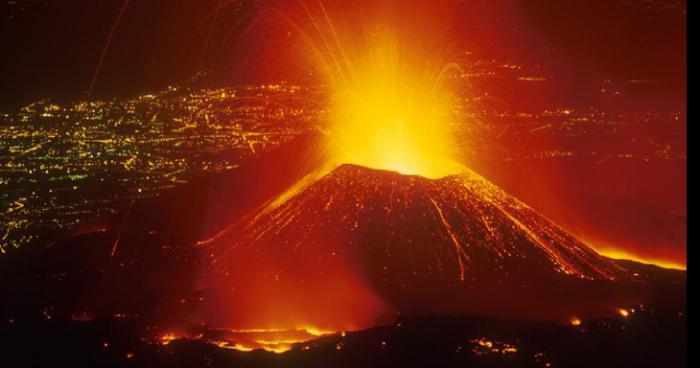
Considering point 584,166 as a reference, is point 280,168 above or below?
below

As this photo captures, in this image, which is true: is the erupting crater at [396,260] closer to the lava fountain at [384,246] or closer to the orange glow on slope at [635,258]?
the lava fountain at [384,246]

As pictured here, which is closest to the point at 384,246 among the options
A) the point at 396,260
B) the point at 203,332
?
the point at 396,260

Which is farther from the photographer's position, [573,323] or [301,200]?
[301,200]

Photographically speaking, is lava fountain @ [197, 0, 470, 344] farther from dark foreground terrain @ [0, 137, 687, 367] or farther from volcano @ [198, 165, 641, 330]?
dark foreground terrain @ [0, 137, 687, 367]

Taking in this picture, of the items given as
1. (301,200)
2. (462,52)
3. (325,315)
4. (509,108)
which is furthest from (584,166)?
(325,315)

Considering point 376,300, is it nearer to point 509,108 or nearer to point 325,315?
point 325,315

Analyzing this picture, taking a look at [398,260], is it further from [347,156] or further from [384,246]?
[347,156]
